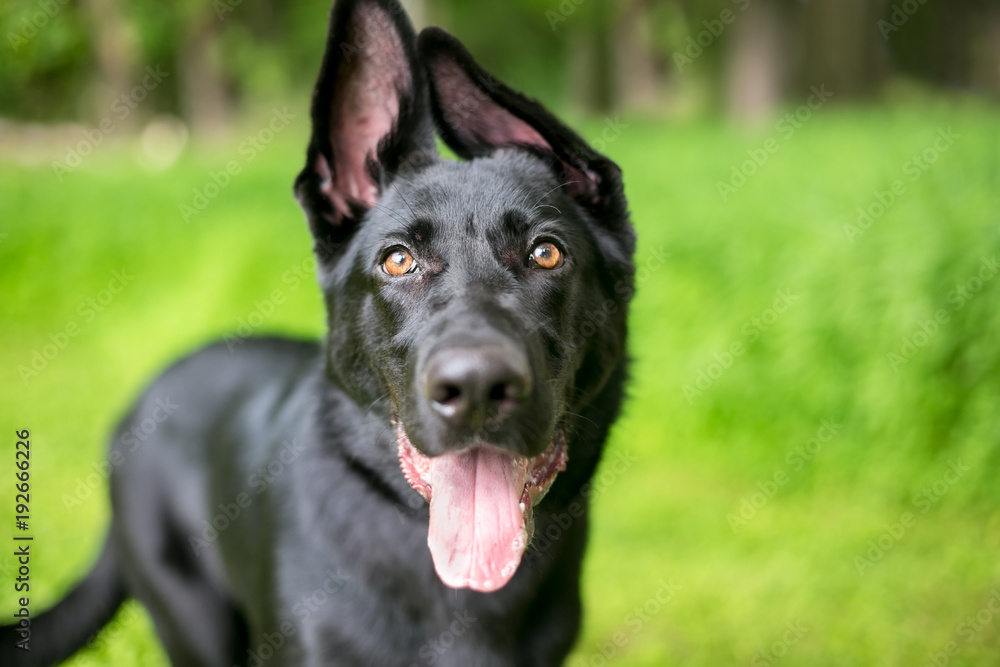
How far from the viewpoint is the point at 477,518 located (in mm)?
1796

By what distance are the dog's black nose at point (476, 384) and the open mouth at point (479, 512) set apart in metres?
0.16

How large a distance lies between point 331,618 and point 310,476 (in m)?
0.41

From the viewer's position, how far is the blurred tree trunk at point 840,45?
11516 millimetres

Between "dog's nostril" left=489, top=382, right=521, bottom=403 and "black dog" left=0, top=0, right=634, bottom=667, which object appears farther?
"black dog" left=0, top=0, right=634, bottom=667

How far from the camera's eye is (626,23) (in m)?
17.3

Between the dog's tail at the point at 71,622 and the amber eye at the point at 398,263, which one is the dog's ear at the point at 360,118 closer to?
the amber eye at the point at 398,263

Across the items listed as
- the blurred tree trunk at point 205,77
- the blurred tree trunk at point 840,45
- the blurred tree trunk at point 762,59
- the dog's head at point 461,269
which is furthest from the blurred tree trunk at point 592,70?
the dog's head at point 461,269

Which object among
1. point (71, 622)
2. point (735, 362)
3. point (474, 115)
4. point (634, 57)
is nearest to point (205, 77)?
point (634, 57)

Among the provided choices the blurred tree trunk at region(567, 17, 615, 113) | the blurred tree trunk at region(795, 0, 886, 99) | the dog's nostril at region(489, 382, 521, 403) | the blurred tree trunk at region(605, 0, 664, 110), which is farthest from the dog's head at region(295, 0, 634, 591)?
the blurred tree trunk at region(605, 0, 664, 110)

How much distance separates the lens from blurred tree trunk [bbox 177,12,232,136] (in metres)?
17.0

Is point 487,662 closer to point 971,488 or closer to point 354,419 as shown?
point 354,419

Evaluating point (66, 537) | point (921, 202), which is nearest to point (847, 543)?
point (921, 202)

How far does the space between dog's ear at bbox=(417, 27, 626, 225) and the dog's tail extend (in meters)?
2.04

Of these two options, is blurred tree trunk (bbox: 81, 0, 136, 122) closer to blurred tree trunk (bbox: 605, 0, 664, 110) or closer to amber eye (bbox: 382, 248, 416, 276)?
blurred tree trunk (bbox: 605, 0, 664, 110)
